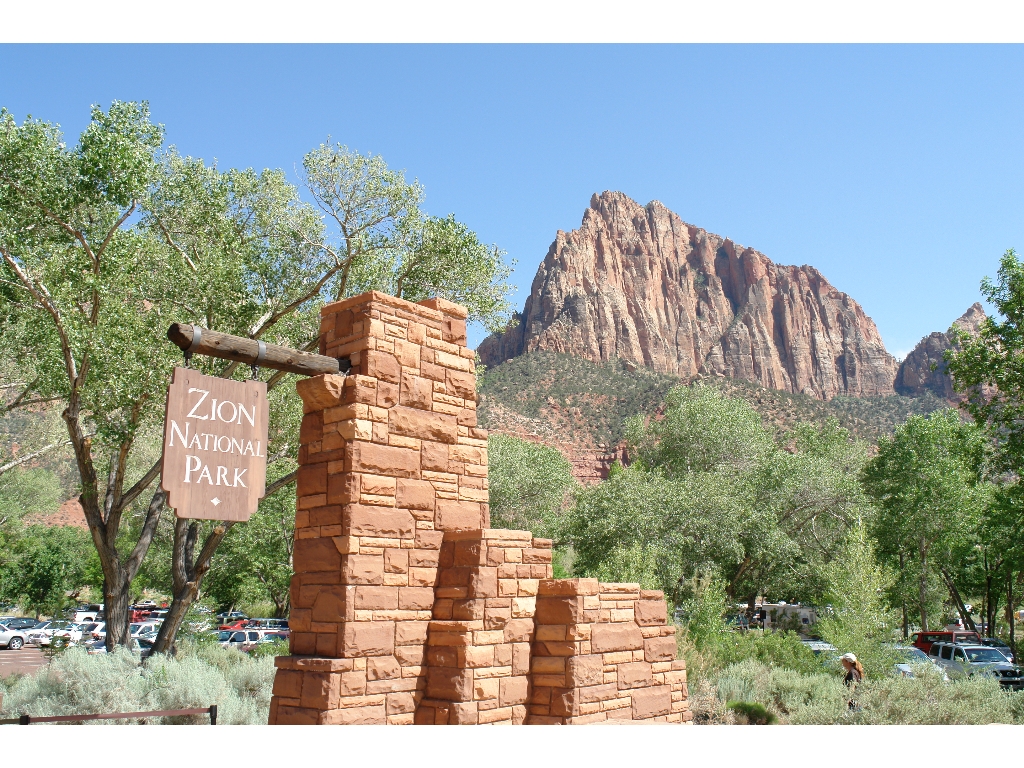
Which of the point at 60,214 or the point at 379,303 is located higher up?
the point at 60,214

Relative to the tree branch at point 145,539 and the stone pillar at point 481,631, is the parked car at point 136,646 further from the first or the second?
the stone pillar at point 481,631

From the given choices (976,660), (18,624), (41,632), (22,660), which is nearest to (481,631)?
(976,660)

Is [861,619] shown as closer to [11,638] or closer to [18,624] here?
[11,638]

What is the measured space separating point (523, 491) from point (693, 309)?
4246 inches

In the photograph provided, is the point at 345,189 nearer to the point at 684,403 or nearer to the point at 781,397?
the point at 684,403

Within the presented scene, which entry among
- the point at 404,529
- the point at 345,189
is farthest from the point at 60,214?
the point at 404,529

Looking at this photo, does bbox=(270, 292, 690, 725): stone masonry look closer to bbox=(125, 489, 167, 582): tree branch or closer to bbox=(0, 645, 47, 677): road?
bbox=(125, 489, 167, 582): tree branch

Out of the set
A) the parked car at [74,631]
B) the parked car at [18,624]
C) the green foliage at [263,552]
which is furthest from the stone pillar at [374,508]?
the parked car at [18,624]

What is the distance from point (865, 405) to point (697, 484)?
246ft

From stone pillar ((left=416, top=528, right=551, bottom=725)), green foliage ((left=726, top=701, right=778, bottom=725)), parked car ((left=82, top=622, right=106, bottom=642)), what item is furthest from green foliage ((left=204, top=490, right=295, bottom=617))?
stone pillar ((left=416, top=528, right=551, bottom=725))

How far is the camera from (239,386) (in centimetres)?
597

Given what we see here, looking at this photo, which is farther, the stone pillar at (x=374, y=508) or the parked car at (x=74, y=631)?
the parked car at (x=74, y=631)

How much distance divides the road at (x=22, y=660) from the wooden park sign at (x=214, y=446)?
66.6 feet

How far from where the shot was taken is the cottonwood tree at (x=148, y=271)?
13.1 meters
